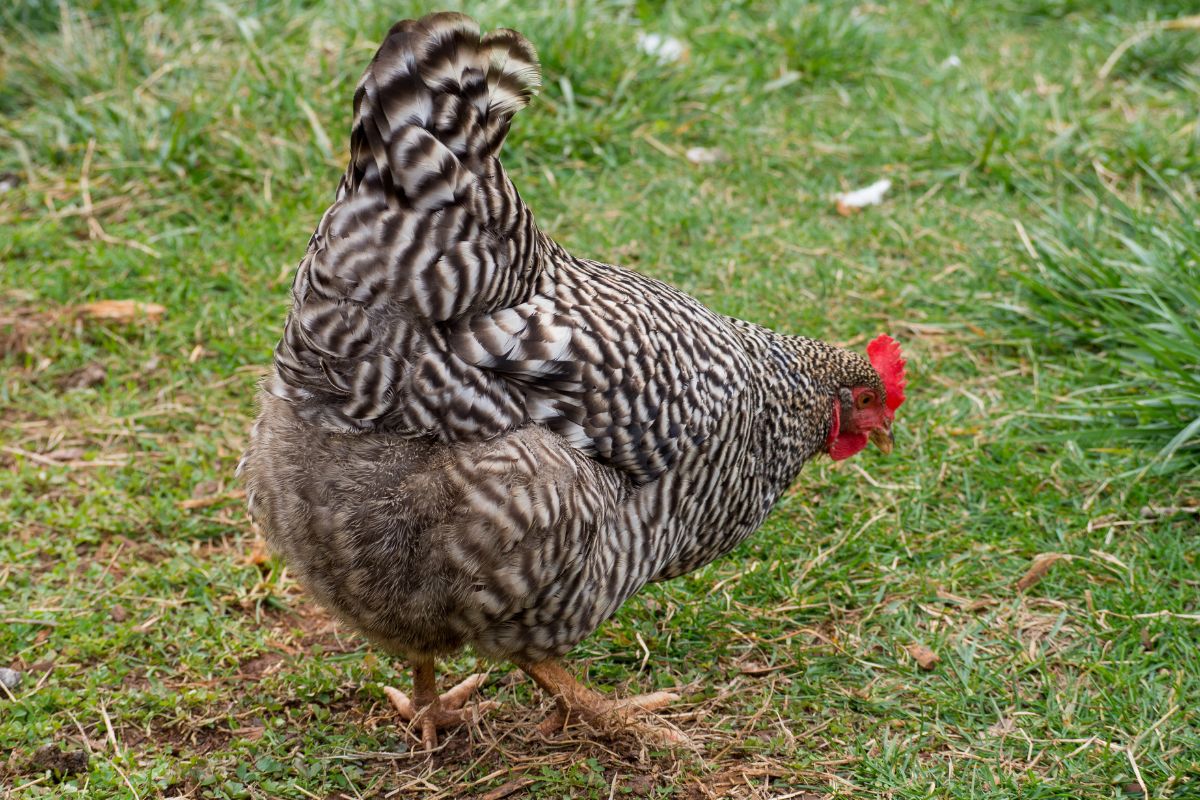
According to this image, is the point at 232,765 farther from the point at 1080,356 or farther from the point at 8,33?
the point at 8,33

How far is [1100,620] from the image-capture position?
373 centimetres

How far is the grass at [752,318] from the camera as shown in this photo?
3398 mm

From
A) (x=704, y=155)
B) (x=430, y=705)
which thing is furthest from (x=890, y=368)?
(x=704, y=155)

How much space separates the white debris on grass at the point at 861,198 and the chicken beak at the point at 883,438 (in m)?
2.34

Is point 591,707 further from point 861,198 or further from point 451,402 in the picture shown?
point 861,198

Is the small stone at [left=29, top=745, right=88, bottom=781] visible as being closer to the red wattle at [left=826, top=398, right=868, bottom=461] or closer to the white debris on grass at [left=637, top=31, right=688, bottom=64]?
the red wattle at [left=826, top=398, right=868, bottom=461]

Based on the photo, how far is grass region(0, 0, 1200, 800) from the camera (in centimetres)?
340

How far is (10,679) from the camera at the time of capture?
11.5 feet

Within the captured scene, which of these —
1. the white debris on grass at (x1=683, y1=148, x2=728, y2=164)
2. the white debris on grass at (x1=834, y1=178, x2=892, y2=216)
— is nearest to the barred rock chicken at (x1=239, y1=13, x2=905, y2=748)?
the white debris on grass at (x1=834, y1=178, x2=892, y2=216)

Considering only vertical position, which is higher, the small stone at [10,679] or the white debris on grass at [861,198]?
the white debris on grass at [861,198]

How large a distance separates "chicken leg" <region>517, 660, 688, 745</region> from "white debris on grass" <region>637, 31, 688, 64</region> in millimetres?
4542

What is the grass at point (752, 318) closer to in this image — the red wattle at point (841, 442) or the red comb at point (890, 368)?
the red wattle at point (841, 442)

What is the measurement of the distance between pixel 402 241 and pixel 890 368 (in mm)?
1954

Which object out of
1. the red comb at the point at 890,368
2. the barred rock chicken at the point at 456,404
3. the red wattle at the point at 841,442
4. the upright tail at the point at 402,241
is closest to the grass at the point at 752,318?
the red wattle at the point at 841,442
